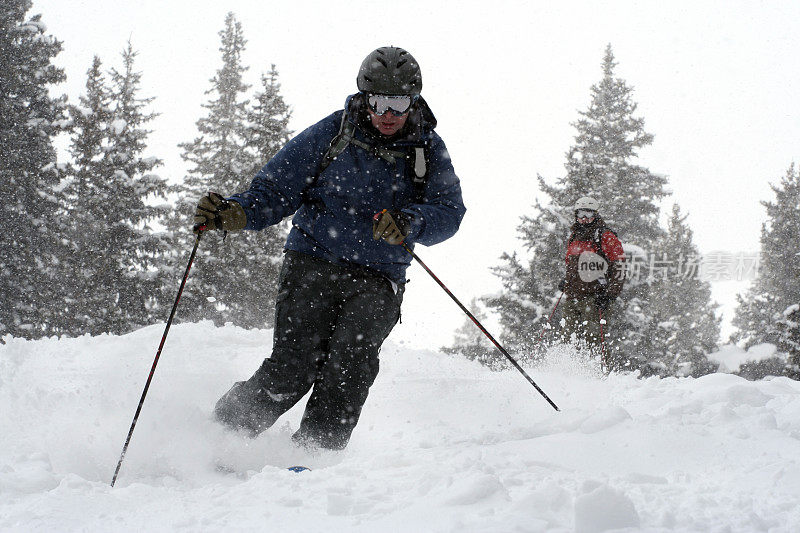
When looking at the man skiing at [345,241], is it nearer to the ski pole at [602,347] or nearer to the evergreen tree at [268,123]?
the ski pole at [602,347]

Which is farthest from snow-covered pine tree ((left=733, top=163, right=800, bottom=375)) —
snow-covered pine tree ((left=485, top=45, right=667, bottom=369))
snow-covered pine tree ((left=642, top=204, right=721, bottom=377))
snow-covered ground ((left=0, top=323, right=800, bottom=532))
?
snow-covered ground ((left=0, top=323, right=800, bottom=532))

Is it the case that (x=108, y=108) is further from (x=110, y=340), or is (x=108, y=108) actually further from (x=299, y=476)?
(x=299, y=476)

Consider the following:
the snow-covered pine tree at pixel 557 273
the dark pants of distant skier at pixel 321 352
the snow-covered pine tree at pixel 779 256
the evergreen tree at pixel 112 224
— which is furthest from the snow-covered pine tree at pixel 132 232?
the snow-covered pine tree at pixel 779 256

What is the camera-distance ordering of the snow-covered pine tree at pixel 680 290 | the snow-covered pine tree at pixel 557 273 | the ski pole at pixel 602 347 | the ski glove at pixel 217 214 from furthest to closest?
the snow-covered pine tree at pixel 680 290 → the snow-covered pine tree at pixel 557 273 → the ski pole at pixel 602 347 → the ski glove at pixel 217 214

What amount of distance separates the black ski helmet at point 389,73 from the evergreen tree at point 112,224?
16.0 metres

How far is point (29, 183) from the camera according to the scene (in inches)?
722

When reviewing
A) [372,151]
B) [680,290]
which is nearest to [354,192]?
[372,151]

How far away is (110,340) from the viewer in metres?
7.12

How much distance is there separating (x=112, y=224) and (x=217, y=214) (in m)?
17.0

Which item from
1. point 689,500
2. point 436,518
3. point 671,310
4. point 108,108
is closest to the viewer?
point 436,518

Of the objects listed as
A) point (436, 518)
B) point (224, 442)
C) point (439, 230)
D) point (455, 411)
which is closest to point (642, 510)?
point (436, 518)

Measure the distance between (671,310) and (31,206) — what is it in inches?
1170

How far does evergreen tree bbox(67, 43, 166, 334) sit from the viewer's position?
18.1m

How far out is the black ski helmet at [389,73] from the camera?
11.9 feet
